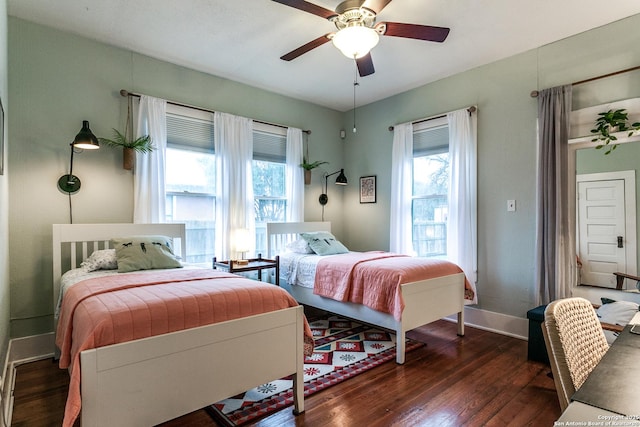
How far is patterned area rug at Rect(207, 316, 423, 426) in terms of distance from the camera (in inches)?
81.8

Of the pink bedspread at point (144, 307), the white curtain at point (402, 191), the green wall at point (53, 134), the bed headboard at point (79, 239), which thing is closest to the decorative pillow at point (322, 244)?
the white curtain at point (402, 191)

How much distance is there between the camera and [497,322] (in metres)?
3.54

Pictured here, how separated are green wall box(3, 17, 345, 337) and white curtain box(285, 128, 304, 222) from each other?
1557mm

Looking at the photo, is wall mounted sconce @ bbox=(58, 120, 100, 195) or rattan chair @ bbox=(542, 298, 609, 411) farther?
wall mounted sconce @ bbox=(58, 120, 100, 195)

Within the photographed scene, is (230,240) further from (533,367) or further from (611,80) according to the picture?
(611,80)

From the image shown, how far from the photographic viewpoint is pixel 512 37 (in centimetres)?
310

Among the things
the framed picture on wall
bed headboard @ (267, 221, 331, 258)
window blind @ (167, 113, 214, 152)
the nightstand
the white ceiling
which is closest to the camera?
the white ceiling

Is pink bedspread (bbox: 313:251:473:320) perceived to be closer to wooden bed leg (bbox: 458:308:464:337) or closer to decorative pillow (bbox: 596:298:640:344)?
wooden bed leg (bbox: 458:308:464:337)

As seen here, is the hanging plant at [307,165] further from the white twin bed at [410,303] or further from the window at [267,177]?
the white twin bed at [410,303]

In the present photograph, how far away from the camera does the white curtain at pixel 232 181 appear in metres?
3.89

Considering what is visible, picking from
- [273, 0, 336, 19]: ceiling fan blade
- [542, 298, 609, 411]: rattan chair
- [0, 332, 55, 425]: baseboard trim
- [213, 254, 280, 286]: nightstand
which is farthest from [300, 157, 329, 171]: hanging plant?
[542, 298, 609, 411]: rattan chair

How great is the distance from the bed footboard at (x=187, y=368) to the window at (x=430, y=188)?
8.40 feet

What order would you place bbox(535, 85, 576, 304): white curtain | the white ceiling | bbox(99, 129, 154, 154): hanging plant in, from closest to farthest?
the white ceiling → bbox(535, 85, 576, 304): white curtain → bbox(99, 129, 154, 154): hanging plant

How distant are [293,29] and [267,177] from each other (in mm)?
1898
